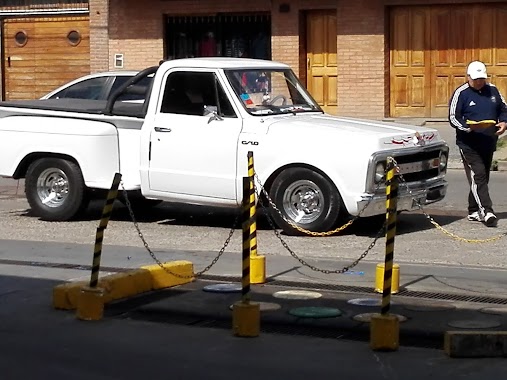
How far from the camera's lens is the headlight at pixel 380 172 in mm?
12078

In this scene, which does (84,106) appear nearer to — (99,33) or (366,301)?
(366,301)

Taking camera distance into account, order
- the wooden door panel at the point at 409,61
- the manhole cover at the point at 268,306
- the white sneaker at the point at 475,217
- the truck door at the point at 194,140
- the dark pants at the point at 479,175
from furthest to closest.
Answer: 1. the wooden door panel at the point at 409,61
2. the white sneaker at the point at 475,217
3. the dark pants at the point at 479,175
4. the truck door at the point at 194,140
5. the manhole cover at the point at 268,306

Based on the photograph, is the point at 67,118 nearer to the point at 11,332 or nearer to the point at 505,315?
the point at 11,332

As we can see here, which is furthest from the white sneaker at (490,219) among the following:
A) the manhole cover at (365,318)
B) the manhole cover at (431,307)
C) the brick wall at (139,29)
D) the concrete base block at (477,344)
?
the brick wall at (139,29)

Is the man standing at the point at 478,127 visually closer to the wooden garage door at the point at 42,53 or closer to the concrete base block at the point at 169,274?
the concrete base block at the point at 169,274

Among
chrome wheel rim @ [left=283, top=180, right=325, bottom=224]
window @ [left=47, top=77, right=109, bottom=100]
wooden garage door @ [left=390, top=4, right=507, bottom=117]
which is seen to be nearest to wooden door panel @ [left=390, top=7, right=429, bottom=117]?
wooden garage door @ [left=390, top=4, right=507, bottom=117]

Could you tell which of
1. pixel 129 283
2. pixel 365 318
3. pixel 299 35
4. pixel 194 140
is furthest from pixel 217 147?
pixel 299 35

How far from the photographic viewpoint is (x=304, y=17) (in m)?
25.8

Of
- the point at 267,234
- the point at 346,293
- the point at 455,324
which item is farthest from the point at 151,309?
the point at 267,234

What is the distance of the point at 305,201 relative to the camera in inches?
496

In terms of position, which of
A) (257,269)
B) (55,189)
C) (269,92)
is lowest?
(257,269)

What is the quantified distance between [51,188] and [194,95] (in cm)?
226

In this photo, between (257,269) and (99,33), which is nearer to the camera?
(257,269)

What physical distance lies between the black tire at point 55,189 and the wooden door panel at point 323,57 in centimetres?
Answer: 1237
